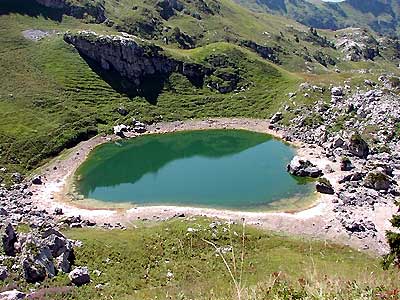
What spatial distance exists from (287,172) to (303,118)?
30.6 meters

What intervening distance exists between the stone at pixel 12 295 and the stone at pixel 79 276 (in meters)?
5.08

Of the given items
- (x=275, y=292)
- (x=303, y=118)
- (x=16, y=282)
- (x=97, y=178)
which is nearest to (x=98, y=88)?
(x=97, y=178)

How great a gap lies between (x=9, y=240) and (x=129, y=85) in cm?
8755

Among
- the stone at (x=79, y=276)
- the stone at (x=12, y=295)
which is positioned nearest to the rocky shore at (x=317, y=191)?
the stone at (x=79, y=276)

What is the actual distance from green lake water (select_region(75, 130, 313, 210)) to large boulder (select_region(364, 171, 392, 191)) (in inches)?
364

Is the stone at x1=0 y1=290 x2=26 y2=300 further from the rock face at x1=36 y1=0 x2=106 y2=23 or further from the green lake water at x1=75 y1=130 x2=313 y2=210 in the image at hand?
the rock face at x1=36 y1=0 x2=106 y2=23

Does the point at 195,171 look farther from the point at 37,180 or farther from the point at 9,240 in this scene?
the point at 9,240

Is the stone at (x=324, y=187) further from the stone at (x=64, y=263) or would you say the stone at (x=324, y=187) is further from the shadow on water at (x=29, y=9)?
the shadow on water at (x=29, y=9)

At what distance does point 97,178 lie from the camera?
291 ft

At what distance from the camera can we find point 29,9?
15675cm

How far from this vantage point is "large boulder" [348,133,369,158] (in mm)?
92688

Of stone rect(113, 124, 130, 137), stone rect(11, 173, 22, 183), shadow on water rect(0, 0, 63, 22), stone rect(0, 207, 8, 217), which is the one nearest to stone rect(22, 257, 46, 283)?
stone rect(0, 207, 8, 217)

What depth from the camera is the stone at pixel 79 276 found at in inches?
1834

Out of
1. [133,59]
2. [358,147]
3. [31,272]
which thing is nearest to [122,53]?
[133,59]
